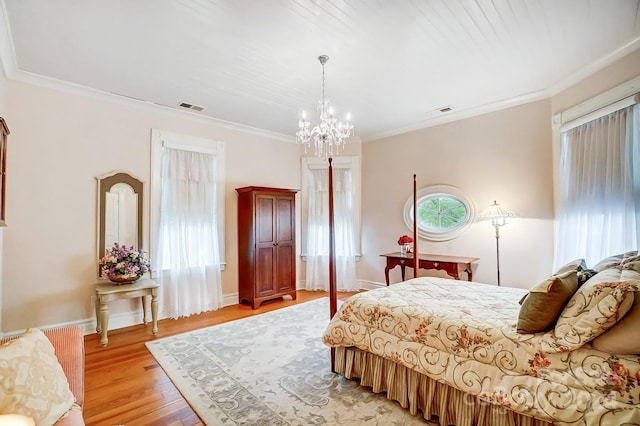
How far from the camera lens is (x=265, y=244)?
466 centimetres

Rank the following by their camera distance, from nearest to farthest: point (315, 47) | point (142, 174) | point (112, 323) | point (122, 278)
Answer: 1. point (315, 47)
2. point (122, 278)
3. point (112, 323)
4. point (142, 174)

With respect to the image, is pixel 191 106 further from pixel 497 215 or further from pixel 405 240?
pixel 497 215

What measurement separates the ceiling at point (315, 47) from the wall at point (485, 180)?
428mm

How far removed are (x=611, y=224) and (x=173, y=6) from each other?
13.9 ft

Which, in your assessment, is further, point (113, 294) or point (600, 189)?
point (113, 294)

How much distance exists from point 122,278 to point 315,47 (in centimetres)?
315

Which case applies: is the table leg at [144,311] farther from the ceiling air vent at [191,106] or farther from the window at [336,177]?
the window at [336,177]

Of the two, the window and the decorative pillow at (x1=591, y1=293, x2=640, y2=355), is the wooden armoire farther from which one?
the decorative pillow at (x1=591, y1=293, x2=640, y2=355)

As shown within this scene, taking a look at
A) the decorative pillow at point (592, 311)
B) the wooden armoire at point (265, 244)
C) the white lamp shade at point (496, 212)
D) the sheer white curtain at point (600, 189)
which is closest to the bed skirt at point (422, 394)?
the decorative pillow at point (592, 311)

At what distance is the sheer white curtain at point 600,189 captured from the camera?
8.93 feet

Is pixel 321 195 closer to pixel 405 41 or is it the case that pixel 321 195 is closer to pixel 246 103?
pixel 246 103

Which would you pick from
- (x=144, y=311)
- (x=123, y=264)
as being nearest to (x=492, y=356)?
(x=123, y=264)

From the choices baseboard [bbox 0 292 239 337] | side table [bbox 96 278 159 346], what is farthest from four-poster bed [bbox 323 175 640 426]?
baseboard [bbox 0 292 239 337]

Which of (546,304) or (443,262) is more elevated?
(546,304)
